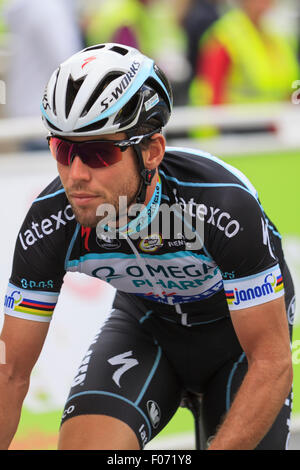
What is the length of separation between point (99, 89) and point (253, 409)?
4.45 ft

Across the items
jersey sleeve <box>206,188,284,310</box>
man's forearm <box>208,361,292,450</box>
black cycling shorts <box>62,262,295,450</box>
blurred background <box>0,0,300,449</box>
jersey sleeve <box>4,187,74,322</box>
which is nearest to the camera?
man's forearm <box>208,361,292,450</box>

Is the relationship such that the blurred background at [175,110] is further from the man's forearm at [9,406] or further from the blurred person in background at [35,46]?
the man's forearm at [9,406]

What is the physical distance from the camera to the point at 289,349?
3445mm

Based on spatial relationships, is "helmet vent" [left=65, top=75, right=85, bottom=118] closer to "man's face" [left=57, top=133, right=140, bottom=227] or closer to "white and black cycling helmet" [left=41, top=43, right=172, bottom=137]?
"white and black cycling helmet" [left=41, top=43, right=172, bottom=137]

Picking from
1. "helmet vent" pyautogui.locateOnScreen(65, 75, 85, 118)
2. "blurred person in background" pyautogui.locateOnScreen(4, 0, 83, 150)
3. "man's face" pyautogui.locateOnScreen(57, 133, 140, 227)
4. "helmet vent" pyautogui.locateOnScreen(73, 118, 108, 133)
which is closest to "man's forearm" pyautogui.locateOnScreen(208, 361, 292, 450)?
"man's face" pyautogui.locateOnScreen(57, 133, 140, 227)

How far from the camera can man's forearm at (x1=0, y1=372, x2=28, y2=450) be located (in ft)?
11.7

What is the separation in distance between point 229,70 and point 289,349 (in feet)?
19.0

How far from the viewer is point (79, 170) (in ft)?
10.8

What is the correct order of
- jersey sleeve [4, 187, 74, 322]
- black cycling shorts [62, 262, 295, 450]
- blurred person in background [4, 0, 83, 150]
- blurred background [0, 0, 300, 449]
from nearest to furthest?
jersey sleeve [4, 187, 74, 322]
black cycling shorts [62, 262, 295, 450]
blurred background [0, 0, 300, 449]
blurred person in background [4, 0, 83, 150]

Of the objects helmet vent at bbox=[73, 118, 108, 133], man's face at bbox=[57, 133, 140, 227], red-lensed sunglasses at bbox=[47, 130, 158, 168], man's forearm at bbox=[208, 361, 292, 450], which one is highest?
helmet vent at bbox=[73, 118, 108, 133]

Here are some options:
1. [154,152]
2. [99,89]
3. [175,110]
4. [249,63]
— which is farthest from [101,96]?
[249,63]

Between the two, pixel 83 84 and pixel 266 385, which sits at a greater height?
pixel 83 84
